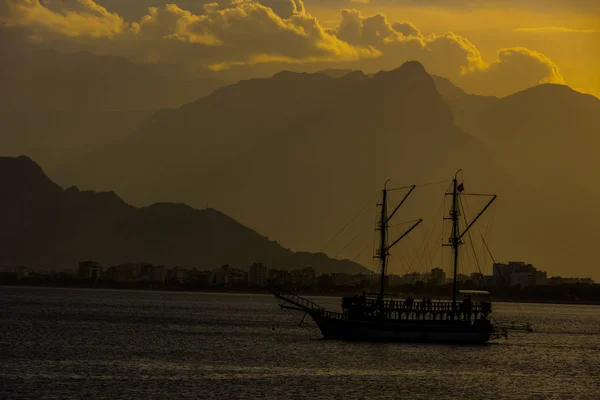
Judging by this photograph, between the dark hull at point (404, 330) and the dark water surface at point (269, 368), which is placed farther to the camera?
the dark hull at point (404, 330)

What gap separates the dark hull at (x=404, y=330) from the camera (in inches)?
6245

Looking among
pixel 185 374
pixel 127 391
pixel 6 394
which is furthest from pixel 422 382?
pixel 6 394

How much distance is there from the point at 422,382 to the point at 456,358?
26193 mm

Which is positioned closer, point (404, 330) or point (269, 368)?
point (269, 368)

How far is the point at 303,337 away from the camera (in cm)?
17275

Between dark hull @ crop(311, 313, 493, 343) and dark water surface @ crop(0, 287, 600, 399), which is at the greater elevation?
dark hull @ crop(311, 313, 493, 343)

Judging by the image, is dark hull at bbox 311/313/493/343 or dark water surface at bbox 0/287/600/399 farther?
dark hull at bbox 311/313/493/343

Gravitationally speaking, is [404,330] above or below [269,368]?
above

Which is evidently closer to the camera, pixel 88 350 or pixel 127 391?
pixel 127 391

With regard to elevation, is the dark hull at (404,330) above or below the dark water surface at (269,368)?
above

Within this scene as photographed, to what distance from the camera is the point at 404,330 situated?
159m

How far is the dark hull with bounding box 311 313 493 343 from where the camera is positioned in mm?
158613

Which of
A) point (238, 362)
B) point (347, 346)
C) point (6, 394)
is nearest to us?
point (6, 394)

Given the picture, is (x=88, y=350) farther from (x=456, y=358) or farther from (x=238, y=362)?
(x=456, y=358)
